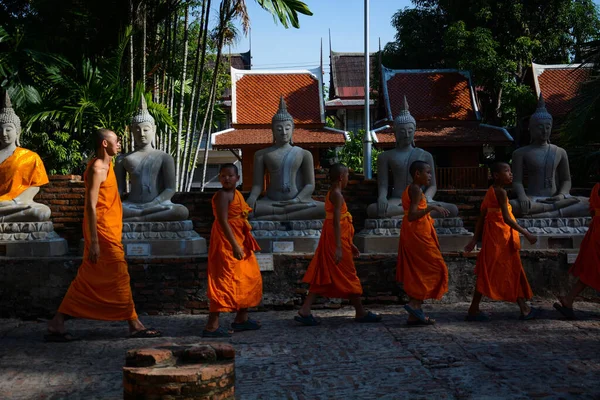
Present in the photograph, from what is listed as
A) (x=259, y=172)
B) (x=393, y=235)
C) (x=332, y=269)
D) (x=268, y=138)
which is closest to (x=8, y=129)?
(x=259, y=172)

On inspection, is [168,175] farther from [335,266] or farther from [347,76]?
[347,76]

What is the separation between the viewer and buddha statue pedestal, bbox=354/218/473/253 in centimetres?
884

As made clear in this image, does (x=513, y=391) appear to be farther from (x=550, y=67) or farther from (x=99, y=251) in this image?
(x=550, y=67)

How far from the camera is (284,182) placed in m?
9.45

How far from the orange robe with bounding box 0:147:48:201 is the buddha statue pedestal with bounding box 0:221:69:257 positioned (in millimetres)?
430

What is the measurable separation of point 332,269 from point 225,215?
1.21 metres

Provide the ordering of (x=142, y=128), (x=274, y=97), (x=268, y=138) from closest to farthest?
(x=142, y=128) < (x=268, y=138) < (x=274, y=97)

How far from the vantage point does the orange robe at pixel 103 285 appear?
21.0 feet

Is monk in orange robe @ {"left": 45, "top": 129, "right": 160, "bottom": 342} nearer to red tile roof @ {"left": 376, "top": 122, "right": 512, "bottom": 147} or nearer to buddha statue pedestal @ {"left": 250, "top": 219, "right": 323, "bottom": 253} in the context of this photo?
buddha statue pedestal @ {"left": 250, "top": 219, "right": 323, "bottom": 253}

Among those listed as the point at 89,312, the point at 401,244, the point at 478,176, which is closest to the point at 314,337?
the point at 401,244

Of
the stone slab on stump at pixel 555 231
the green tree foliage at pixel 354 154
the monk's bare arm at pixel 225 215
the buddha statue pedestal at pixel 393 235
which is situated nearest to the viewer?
the monk's bare arm at pixel 225 215

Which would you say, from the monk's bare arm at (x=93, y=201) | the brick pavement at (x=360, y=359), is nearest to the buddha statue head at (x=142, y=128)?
the brick pavement at (x=360, y=359)

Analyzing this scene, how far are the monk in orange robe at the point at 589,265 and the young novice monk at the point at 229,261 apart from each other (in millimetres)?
3011

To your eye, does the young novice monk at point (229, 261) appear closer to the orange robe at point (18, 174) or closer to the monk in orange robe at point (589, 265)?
the monk in orange robe at point (589, 265)
